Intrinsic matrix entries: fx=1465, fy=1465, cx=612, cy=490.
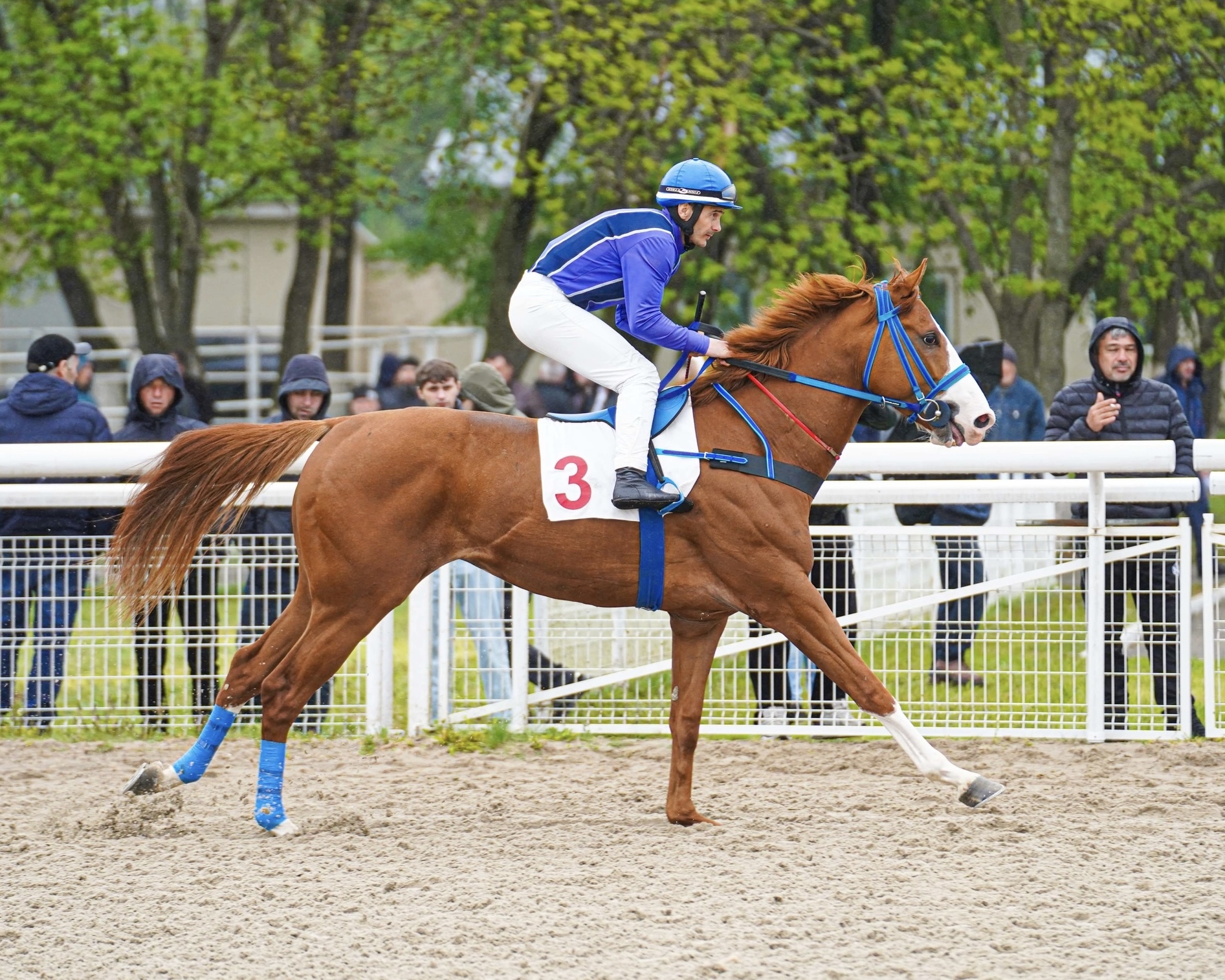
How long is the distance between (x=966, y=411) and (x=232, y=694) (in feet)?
8.77

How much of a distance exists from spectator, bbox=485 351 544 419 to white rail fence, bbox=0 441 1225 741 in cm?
538

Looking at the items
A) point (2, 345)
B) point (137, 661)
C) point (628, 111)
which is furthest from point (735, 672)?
point (2, 345)

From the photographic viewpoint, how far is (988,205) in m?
13.8

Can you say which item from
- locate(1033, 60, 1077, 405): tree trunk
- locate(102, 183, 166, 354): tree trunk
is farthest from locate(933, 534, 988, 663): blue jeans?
locate(102, 183, 166, 354): tree trunk

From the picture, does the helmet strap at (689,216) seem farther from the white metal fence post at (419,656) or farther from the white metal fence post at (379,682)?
the white metal fence post at (379,682)

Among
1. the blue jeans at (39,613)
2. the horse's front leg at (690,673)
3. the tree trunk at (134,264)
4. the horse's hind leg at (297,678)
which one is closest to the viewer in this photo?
A: the horse's hind leg at (297,678)

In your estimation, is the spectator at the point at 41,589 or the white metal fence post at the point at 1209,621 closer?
the white metal fence post at the point at 1209,621

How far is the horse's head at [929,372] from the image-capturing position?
4891 millimetres

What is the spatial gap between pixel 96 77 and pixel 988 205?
8539 millimetres

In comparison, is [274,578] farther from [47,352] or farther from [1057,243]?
[1057,243]

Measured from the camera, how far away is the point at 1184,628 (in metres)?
5.93

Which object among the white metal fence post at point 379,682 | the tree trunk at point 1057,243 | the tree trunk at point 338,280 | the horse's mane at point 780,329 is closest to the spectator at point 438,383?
the white metal fence post at point 379,682

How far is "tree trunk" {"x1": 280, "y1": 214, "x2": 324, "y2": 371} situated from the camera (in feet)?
48.5

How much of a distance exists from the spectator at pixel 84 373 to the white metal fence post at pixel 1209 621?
6.15 meters
